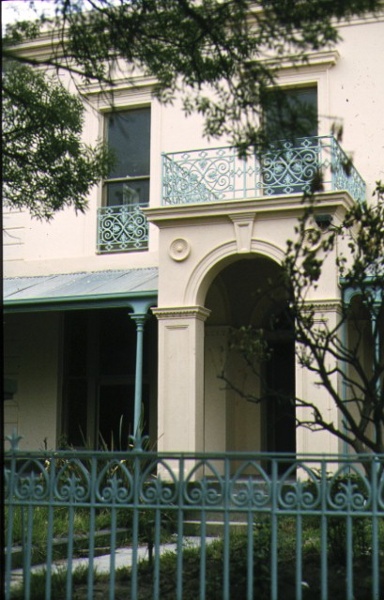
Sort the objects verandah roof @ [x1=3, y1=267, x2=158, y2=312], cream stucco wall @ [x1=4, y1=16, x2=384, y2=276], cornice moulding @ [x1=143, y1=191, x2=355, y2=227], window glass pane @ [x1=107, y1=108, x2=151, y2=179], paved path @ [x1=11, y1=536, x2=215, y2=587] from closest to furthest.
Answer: paved path @ [x1=11, y1=536, x2=215, y2=587], cornice moulding @ [x1=143, y1=191, x2=355, y2=227], verandah roof @ [x1=3, y1=267, x2=158, y2=312], cream stucco wall @ [x1=4, y1=16, x2=384, y2=276], window glass pane @ [x1=107, y1=108, x2=151, y2=179]

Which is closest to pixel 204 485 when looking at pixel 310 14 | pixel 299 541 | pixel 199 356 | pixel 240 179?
pixel 299 541

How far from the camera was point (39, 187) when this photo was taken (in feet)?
24.8

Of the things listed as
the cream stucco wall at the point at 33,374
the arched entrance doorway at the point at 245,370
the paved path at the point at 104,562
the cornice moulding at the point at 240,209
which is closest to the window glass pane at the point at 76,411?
the cream stucco wall at the point at 33,374

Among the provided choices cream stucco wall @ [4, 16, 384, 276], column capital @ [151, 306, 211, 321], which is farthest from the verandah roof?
column capital @ [151, 306, 211, 321]

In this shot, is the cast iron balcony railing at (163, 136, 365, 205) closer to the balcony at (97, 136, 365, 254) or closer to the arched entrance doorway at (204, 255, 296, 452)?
the balcony at (97, 136, 365, 254)

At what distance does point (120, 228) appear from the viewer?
13.9m

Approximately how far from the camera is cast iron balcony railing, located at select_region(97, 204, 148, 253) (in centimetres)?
1368

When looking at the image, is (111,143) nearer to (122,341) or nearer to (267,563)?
(122,341)

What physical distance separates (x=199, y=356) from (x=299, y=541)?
705cm

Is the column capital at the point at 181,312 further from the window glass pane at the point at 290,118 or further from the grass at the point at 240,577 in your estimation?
the window glass pane at the point at 290,118

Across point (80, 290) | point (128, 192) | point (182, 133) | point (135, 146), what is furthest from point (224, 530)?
point (135, 146)

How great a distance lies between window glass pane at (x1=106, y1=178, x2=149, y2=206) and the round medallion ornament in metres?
2.27

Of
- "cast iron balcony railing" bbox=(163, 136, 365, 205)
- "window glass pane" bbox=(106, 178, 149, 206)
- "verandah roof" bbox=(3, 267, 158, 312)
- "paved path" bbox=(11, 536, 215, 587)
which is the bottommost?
"paved path" bbox=(11, 536, 215, 587)

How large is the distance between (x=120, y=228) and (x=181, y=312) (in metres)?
2.95
